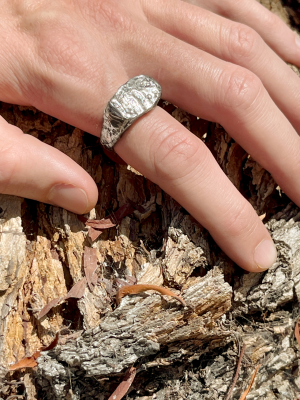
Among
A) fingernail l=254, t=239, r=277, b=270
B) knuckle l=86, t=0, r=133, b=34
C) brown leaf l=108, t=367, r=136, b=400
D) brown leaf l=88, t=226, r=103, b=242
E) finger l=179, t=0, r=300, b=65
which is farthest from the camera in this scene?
finger l=179, t=0, r=300, b=65

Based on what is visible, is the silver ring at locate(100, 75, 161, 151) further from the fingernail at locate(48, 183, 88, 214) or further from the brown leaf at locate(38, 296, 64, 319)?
the brown leaf at locate(38, 296, 64, 319)

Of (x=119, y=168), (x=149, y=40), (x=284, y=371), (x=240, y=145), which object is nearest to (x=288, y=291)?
(x=284, y=371)

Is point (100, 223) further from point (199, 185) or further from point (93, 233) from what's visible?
point (199, 185)

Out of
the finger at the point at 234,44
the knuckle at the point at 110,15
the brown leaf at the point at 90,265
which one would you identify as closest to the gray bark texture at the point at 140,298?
the brown leaf at the point at 90,265

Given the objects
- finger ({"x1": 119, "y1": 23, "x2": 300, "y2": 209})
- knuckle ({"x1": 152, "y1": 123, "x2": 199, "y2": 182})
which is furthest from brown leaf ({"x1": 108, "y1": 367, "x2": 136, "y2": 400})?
finger ({"x1": 119, "y1": 23, "x2": 300, "y2": 209})

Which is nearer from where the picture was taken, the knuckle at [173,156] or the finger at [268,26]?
the knuckle at [173,156]

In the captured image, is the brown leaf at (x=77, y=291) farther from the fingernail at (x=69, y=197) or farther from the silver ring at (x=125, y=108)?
the silver ring at (x=125, y=108)
